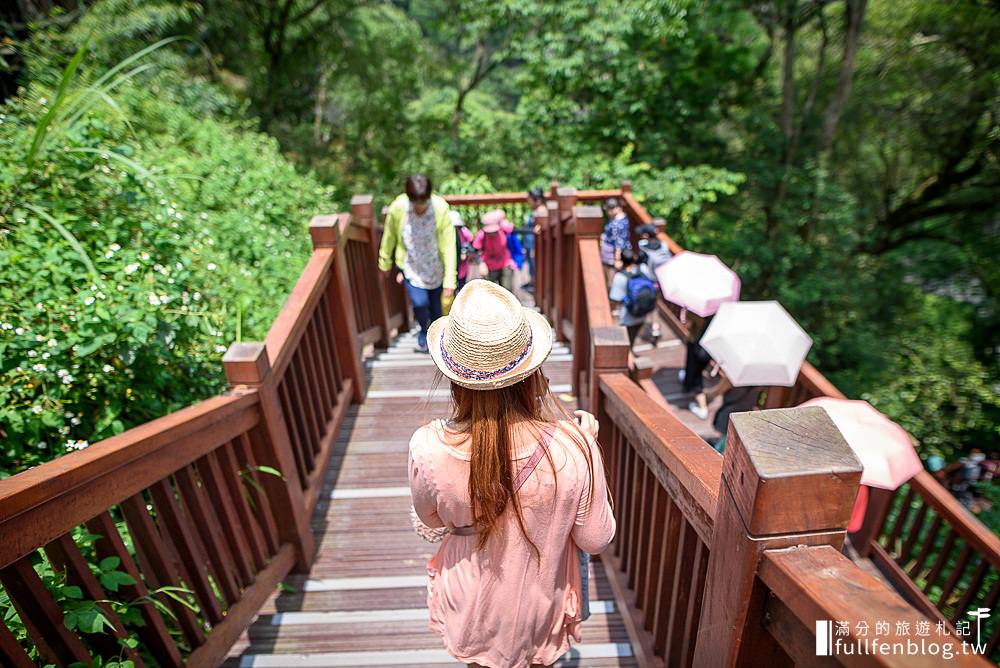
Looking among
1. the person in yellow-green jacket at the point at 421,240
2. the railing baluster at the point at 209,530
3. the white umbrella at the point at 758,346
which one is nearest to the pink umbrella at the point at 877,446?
the white umbrella at the point at 758,346

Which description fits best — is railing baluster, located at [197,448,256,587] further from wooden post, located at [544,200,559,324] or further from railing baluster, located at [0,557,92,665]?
wooden post, located at [544,200,559,324]

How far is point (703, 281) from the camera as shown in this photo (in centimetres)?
463

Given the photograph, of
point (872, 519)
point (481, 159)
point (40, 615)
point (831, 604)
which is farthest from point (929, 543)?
point (481, 159)

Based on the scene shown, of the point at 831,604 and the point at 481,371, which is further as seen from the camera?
the point at 481,371

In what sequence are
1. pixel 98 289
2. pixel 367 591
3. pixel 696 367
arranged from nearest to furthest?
pixel 98 289
pixel 367 591
pixel 696 367

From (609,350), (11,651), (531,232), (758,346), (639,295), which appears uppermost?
(609,350)

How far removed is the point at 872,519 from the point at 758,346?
1411 millimetres

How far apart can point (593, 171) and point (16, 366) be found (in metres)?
9.62

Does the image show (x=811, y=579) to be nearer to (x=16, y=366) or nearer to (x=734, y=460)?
(x=734, y=460)

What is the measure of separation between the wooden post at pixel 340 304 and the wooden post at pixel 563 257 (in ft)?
5.96

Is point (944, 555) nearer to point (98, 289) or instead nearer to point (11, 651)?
point (11, 651)

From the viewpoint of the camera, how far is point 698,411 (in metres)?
4.89

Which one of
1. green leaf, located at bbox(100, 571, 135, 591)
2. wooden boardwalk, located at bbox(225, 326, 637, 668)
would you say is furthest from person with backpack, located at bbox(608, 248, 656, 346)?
green leaf, located at bbox(100, 571, 135, 591)

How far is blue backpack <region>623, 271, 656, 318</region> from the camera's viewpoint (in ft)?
15.6
